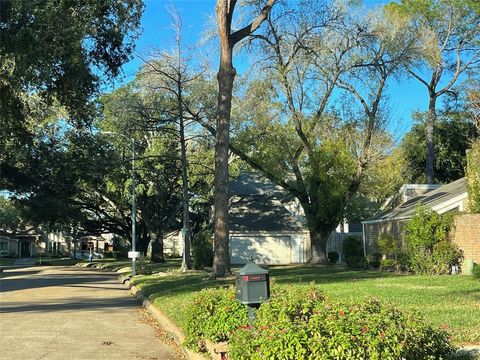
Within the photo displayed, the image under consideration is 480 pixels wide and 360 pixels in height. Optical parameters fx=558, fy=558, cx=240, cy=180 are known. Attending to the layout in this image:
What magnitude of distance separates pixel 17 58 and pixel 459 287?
1468 centimetres

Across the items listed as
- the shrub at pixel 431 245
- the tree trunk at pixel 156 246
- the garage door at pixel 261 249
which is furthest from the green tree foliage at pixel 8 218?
the shrub at pixel 431 245

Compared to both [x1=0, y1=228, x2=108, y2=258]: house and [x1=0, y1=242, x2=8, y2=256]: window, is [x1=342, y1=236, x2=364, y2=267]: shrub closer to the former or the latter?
[x1=0, y1=228, x2=108, y2=258]: house

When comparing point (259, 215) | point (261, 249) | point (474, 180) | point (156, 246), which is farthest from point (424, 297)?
point (156, 246)

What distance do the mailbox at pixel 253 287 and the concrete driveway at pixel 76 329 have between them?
2.88 metres

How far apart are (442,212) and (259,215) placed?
849 inches

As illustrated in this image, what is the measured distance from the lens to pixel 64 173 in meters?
39.2

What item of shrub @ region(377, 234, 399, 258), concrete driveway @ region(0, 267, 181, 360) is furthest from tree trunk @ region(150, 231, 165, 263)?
concrete driveway @ region(0, 267, 181, 360)

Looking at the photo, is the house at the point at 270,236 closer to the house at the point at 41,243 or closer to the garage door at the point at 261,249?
the garage door at the point at 261,249

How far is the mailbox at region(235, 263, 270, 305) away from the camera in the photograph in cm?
703

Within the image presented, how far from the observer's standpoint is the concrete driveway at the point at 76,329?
31.1 ft

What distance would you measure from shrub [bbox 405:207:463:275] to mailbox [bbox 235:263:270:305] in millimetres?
17314

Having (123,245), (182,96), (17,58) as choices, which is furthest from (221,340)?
(123,245)

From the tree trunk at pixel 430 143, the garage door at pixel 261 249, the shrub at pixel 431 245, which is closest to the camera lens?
the shrub at pixel 431 245

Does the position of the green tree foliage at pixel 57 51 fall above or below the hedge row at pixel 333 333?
above
